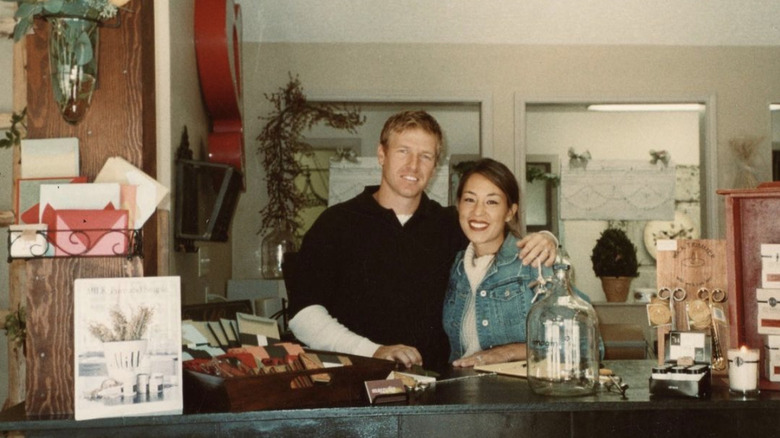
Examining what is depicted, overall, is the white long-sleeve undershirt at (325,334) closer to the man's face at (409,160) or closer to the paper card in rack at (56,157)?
the man's face at (409,160)

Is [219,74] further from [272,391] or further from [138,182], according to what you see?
A: [272,391]

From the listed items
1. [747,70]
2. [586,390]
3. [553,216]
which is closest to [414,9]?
[747,70]

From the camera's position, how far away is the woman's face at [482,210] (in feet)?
7.91

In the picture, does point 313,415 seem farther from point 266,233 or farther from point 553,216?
point 553,216

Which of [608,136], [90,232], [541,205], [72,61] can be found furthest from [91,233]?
[608,136]

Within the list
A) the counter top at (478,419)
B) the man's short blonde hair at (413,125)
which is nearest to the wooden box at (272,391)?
the counter top at (478,419)

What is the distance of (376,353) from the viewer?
2207mm

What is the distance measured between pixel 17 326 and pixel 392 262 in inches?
44.5

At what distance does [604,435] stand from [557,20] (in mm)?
4032

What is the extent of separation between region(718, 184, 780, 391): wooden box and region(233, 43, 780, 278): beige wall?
3.53 m

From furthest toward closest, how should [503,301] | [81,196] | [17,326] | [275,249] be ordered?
[275,249]
[17,326]
[503,301]
[81,196]

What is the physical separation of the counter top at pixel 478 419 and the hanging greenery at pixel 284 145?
365 cm

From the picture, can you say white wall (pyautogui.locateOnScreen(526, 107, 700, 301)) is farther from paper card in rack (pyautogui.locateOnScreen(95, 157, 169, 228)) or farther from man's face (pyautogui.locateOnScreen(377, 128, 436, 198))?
paper card in rack (pyautogui.locateOnScreen(95, 157, 169, 228))

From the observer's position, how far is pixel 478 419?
1698mm
